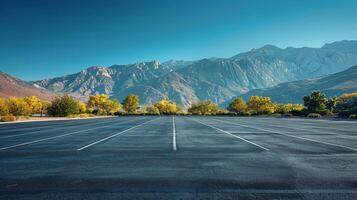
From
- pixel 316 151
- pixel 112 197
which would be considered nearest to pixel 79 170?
pixel 112 197

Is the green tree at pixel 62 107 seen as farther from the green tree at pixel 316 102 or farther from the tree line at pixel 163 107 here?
the green tree at pixel 316 102

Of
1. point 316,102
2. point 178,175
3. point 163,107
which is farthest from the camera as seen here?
point 163,107

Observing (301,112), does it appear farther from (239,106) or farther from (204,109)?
(204,109)

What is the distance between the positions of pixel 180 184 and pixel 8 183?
3.84 meters

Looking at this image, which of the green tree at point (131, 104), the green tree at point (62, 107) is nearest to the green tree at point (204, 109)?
the green tree at point (131, 104)

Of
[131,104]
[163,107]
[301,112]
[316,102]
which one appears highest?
[131,104]

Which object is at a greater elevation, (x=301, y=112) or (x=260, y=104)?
(x=260, y=104)

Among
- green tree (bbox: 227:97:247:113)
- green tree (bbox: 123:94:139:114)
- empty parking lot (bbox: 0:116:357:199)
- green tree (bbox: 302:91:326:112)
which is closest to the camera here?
empty parking lot (bbox: 0:116:357:199)

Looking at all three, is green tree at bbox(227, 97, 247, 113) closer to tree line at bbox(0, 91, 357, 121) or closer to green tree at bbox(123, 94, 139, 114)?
tree line at bbox(0, 91, 357, 121)

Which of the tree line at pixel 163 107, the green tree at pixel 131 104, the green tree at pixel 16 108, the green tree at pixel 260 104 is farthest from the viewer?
the green tree at pixel 131 104

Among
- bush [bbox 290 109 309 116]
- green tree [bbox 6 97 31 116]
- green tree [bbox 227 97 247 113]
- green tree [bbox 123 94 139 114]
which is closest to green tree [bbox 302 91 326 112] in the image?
bush [bbox 290 109 309 116]

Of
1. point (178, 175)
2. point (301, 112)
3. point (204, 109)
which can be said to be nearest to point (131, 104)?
point (204, 109)

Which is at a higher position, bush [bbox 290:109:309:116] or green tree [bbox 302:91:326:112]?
Answer: green tree [bbox 302:91:326:112]

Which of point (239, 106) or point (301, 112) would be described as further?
point (239, 106)
